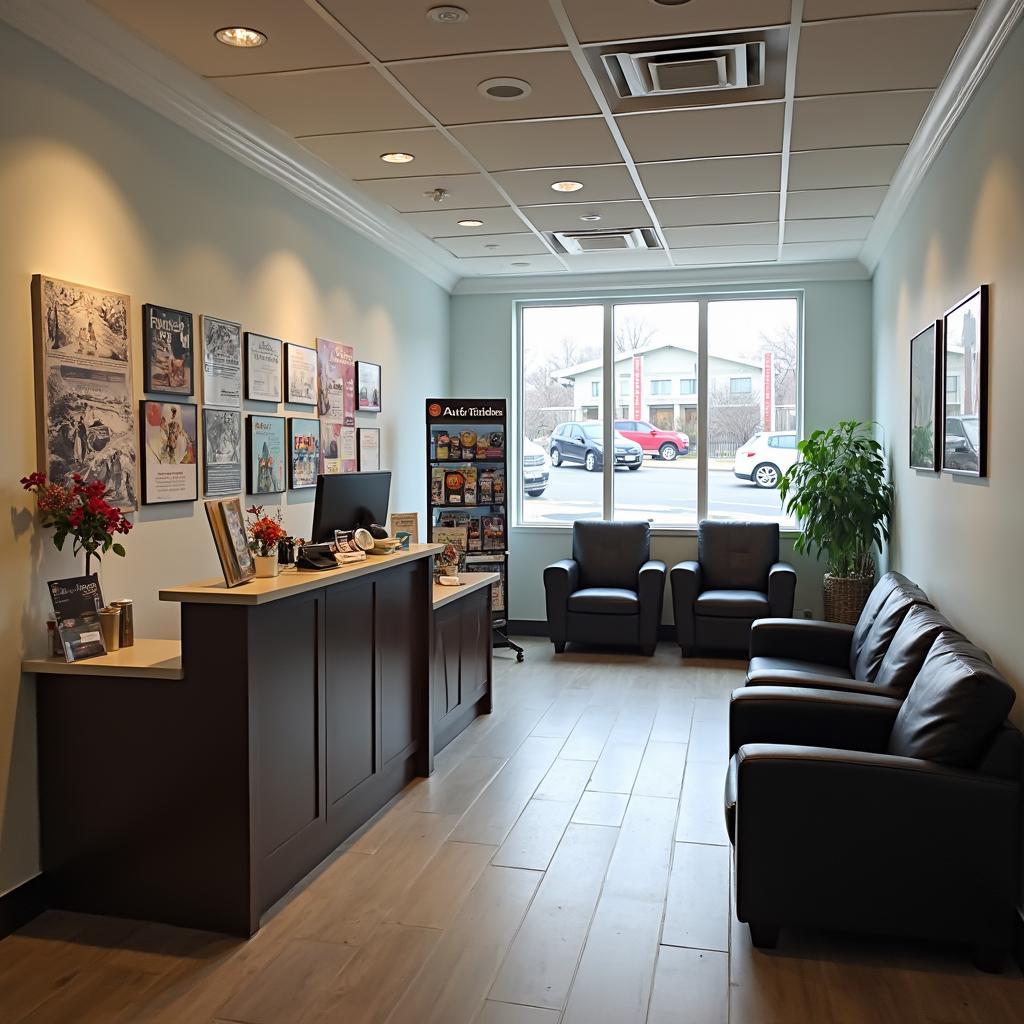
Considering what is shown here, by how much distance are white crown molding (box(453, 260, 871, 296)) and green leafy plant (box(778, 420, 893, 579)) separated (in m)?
1.25

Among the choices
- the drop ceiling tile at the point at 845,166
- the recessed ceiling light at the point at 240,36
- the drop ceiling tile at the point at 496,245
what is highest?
the drop ceiling tile at the point at 496,245

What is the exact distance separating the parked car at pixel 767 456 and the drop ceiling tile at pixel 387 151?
3.77 m

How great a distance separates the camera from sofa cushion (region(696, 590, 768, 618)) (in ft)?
22.8

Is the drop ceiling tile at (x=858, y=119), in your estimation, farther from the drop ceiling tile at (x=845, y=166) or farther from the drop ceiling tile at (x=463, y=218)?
the drop ceiling tile at (x=463, y=218)

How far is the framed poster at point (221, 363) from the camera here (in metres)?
4.23

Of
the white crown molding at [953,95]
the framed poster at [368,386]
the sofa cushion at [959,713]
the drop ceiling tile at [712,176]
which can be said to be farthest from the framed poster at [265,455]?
the white crown molding at [953,95]

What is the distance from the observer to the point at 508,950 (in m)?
2.92

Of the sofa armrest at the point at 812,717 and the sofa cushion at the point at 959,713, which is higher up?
the sofa cushion at the point at 959,713

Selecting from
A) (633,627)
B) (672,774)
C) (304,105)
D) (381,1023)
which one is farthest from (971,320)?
(633,627)

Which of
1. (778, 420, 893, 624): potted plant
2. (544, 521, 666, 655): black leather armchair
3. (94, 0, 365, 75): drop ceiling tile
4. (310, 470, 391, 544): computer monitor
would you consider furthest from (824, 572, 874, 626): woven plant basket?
(94, 0, 365, 75): drop ceiling tile

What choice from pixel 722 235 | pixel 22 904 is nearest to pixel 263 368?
pixel 22 904

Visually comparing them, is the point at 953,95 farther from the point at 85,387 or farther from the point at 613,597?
the point at 613,597

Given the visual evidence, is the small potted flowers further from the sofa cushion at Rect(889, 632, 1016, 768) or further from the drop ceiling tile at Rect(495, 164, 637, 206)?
the drop ceiling tile at Rect(495, 164, 637, 206)

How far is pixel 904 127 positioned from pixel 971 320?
119 centimetres
